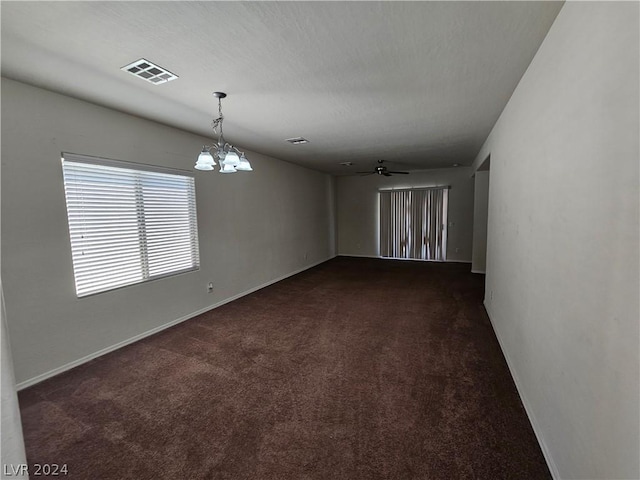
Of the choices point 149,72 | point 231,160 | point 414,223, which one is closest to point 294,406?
point 231,160

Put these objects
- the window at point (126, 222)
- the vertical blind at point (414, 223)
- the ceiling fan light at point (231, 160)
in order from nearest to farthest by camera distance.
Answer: the ceiling fan light at point (231, 160)
the window at point (126, 222)
the vertical blind at point (414, 223)

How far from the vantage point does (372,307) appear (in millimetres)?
4246

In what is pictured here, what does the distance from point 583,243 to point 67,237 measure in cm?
385

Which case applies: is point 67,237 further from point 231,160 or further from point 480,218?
point 480,218

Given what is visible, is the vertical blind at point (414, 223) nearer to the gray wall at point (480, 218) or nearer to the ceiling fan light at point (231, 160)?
the gray wall at point (480, 218)

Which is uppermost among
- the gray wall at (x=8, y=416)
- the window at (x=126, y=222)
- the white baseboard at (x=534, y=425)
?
the window at (x=126, y=222)

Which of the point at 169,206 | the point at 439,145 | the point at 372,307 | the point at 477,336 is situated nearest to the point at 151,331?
the point at 169,206

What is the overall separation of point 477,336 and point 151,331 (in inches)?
152

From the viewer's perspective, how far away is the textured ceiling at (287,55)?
5.04 feet

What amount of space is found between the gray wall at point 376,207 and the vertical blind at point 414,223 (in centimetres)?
18

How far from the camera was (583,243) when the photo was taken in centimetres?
126

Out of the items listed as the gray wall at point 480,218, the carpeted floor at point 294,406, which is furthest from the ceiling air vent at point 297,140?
the gray wall at point 480,218

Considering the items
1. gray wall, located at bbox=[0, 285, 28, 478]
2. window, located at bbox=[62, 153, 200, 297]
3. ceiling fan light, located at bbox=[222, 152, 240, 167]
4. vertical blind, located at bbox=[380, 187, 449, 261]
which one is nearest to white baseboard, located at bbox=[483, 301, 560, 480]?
gray wall, located at bbox=[0, 285, 28, 478]

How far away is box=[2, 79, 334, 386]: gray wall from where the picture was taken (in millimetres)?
2324
